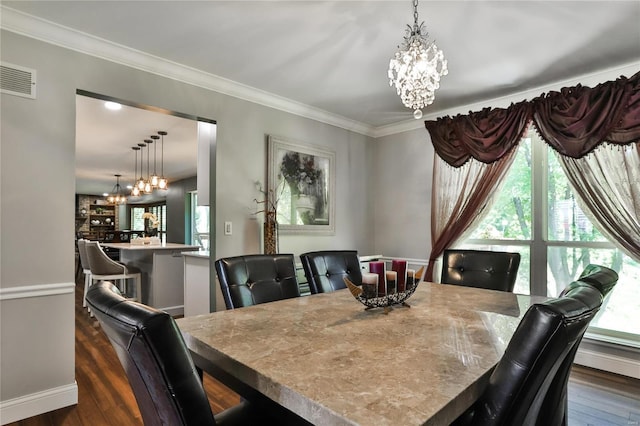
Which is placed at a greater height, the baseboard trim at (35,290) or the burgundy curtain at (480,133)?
the burgundy curtain at (480,133)

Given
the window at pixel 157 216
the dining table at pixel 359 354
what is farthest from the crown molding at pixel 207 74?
the window at pixel 157 216

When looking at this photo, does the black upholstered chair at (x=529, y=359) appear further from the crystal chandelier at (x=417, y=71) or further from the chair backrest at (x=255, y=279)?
the crystal chandelier at (x=417, y=71)

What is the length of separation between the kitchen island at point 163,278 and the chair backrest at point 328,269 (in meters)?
2.82

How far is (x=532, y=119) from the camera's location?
122 inches

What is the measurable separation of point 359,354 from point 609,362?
301cm

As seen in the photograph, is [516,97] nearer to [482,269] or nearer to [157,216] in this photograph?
[482,269]

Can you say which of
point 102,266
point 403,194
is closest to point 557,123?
point 403,194

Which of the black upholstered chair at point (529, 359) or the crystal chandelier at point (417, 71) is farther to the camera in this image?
the crystal chandelier at point (417, 71)

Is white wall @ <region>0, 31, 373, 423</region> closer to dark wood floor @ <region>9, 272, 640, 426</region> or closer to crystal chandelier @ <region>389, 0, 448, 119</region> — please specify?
dark wood floor @ <region>9, 272, 640, 426</region>

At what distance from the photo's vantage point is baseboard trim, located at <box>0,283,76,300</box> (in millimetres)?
2090

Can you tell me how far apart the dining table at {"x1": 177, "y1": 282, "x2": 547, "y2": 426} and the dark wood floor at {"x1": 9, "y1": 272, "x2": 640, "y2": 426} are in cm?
115

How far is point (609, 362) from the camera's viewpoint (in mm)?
2809

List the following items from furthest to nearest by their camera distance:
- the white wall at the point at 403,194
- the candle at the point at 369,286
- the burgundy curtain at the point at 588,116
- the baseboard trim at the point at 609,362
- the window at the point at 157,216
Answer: the window at the point at 157,216 → the white wall at the point at 403,194 → the baseboard trim at the point at 609,362 → the burgundy curtain at the point at 588,116 → the candle at the point at 369,286

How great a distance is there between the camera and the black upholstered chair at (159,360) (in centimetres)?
69
